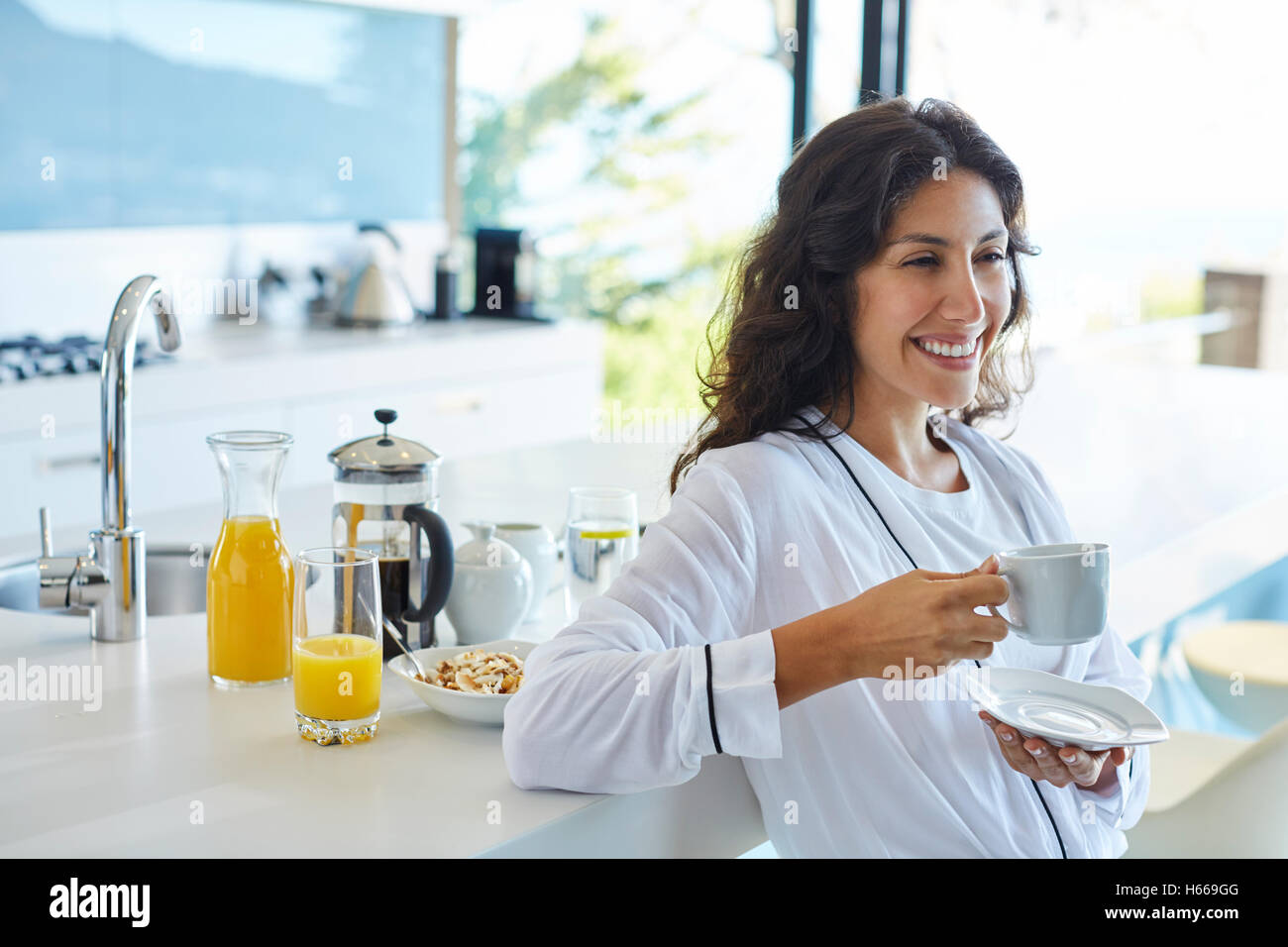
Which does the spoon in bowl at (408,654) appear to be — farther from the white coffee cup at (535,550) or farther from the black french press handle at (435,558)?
the white coffee cup at (535,550)

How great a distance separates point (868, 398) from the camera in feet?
4.92

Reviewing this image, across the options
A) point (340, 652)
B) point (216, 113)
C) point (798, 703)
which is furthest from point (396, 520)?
point (216, 113)

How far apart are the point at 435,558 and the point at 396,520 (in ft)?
0.21

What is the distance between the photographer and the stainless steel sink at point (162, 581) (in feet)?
5.95

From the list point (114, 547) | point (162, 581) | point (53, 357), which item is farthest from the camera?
point (53, 357)

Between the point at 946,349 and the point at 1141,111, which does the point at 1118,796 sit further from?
the point at 1141,111

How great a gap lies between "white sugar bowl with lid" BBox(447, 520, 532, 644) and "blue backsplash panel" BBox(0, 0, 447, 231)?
98.6 inches

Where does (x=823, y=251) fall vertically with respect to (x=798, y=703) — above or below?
above

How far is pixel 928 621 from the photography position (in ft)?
3.60

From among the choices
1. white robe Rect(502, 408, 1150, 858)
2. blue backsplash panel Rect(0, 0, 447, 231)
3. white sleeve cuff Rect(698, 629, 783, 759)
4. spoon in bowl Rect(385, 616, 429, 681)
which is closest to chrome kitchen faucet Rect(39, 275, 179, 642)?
spoon in bowl Rect(385, 616, 429, 681)

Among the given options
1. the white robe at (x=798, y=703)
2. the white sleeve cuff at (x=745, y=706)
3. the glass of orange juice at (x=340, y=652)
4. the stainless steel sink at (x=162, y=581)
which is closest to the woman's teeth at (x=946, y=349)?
the white robe at (x=798, y=703)

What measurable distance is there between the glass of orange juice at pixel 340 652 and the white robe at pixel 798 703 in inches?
5.6
